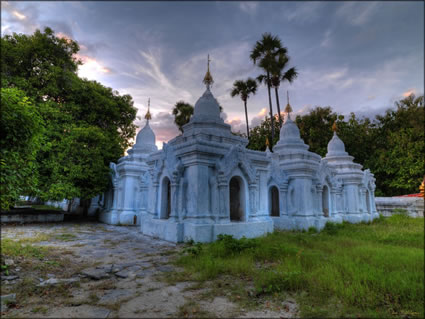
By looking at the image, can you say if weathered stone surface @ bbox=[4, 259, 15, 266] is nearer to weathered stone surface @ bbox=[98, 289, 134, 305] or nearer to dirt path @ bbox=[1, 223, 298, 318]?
dirt path @ bbox=[1, 223, 298, 318]

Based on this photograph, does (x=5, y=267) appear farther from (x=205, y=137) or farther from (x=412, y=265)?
(x=205, y=137)

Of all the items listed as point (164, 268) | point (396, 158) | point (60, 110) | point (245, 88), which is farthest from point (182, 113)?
point (164, 268)

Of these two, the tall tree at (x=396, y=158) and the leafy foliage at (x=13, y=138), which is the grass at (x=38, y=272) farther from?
the tall tree at (x=396, y=158)

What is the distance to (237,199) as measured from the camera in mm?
11773

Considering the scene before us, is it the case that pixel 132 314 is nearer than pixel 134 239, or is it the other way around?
pixel 132 314

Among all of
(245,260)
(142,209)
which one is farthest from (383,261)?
(142,209)

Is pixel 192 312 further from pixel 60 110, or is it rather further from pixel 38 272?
pixel 60 110

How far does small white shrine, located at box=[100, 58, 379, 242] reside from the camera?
980 cm

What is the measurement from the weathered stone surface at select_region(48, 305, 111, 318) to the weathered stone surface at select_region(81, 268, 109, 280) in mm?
1479

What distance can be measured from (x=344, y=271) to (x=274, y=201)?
10.5 m

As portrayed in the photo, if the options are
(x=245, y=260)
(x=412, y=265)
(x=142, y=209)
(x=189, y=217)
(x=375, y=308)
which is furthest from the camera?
(x=142, y=209)

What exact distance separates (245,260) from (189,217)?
3670 millimetres

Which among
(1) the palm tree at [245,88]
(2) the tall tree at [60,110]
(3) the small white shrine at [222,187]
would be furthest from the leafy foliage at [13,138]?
(1) the palm tree at [245,88]

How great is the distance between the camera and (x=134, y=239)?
34.1 feet
